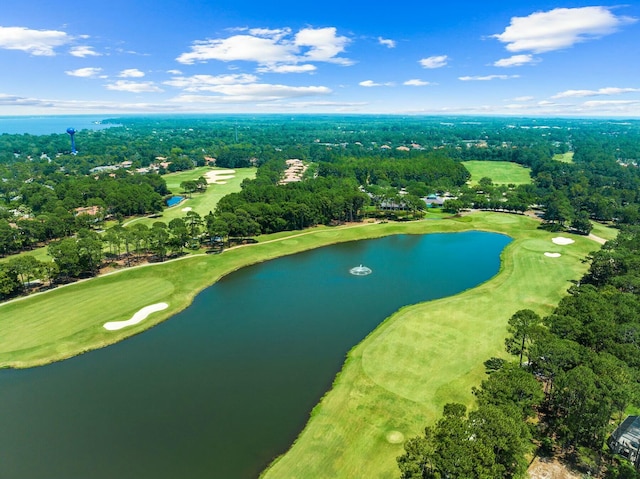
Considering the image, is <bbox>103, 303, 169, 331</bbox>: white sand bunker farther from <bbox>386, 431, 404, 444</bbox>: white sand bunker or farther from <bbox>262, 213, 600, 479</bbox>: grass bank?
<bbox>386, 431, 404, 444</bbox>: white sand bunker

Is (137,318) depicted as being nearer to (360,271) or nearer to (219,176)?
(360,271)

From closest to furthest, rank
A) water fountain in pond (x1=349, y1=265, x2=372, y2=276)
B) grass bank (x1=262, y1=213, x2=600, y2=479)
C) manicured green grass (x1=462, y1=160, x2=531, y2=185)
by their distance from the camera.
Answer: grass bank (x1=262, y1=213, x2=600, y2=479) → water fountain in pond (x1=349, y1=265, x2=372, y2=276) → manicured green grass (x1=462, y1=160, x2=531, y2=185)

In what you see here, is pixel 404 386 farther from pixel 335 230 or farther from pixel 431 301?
pixel 335 230

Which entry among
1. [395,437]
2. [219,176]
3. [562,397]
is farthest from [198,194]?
[562,397]

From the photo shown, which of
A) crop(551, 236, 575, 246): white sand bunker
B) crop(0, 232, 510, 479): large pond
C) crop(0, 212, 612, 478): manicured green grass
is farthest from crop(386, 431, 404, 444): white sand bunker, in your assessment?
crop(551, 236, 575, 246): white sand bunker

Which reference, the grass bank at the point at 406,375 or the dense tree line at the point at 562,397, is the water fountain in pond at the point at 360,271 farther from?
the dense tree line at the point at 562,397

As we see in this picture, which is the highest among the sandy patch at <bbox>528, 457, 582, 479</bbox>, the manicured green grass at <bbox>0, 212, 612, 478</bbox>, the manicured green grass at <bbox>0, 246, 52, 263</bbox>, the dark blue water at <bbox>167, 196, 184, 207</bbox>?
the dark blue water at <bbox>167, 196, 184, 207</bbox>

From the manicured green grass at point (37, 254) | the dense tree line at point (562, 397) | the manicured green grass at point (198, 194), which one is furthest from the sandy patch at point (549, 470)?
the manicured green grass at point (198, 194)
